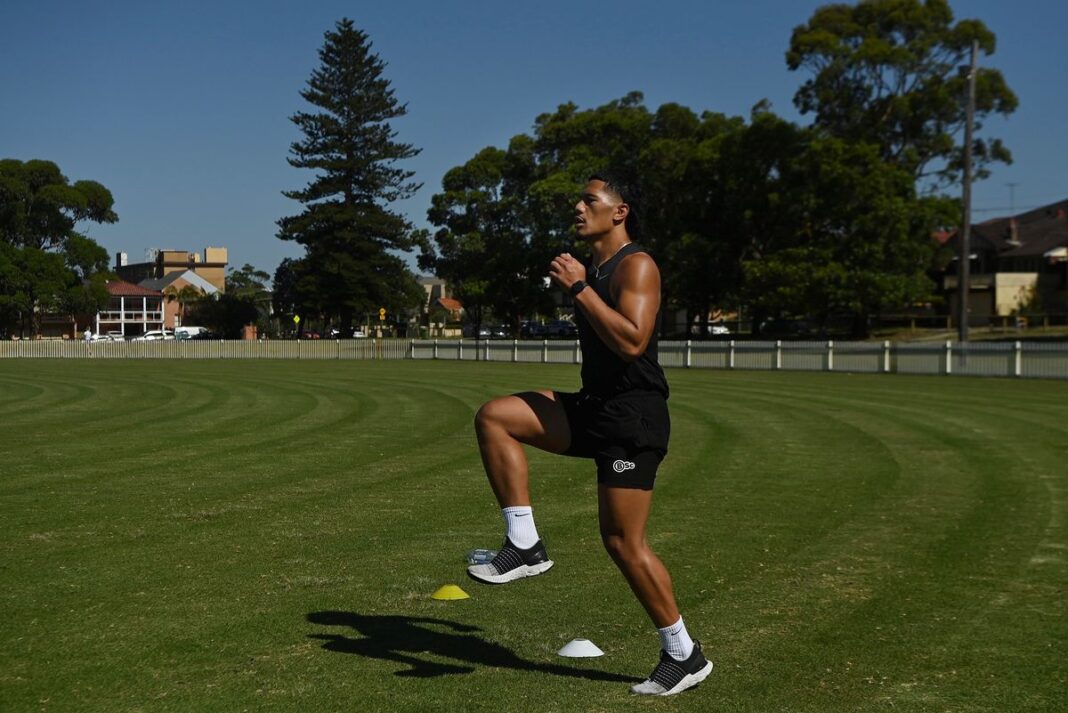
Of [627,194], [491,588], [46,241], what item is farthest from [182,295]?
[627,194]

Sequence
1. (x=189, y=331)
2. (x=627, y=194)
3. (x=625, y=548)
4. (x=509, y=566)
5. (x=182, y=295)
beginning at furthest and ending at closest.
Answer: (x=182, y=295) → (x=189, y=331) → (x=509, y=566) → (x=627, y=194) → (x=625, y=548)

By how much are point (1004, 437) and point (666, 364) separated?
28.5m

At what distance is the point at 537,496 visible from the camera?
11.4m

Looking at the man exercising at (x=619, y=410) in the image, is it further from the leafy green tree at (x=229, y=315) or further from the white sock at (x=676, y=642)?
the leafy green tree at (x=229, y=315)

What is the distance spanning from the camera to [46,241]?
9019 cm

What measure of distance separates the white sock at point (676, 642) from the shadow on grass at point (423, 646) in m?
0.37

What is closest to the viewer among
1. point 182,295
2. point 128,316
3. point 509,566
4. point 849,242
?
point 509,566

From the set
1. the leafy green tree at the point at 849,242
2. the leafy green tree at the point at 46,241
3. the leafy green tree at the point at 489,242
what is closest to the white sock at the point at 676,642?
the leafy green tree at the point at 849,242

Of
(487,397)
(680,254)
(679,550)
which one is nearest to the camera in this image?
(679,550)

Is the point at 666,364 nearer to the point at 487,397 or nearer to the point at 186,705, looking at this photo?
the point at 487,397

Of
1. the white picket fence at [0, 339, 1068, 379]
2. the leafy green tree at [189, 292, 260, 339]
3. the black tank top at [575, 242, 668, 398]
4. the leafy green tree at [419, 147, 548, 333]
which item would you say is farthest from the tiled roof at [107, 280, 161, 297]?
the black tank top at [575, 242, 668, 398]

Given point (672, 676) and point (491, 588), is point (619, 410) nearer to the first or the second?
point (672, 676)

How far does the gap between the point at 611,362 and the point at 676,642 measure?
126 cm

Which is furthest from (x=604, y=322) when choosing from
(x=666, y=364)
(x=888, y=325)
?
Result: (x=888, y=325)
